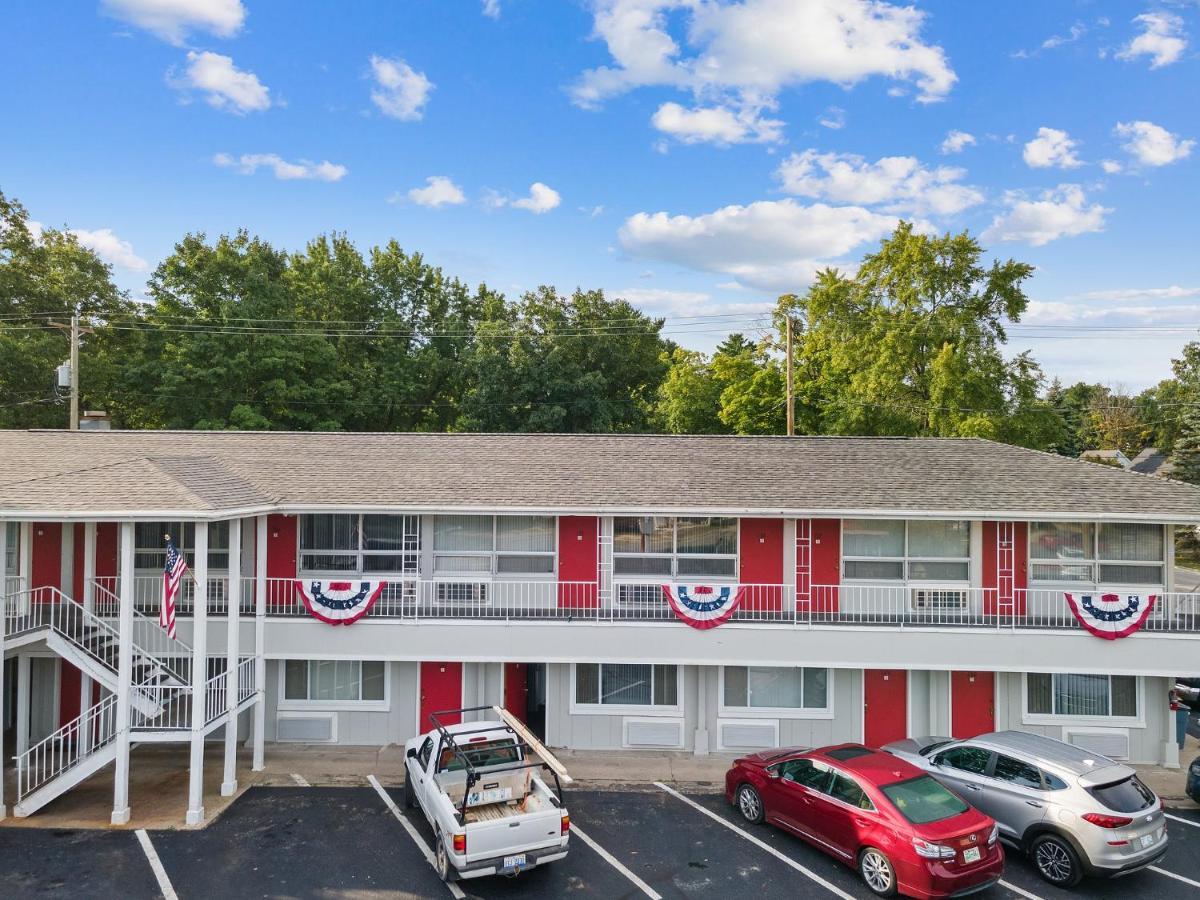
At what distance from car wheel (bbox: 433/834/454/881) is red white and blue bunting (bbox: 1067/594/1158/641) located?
1163cm

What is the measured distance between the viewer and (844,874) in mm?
10398

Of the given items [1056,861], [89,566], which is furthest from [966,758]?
[89,566]

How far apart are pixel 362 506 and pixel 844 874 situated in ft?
33.6

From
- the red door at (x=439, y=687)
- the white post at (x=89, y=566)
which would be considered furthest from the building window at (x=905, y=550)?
the white post at (x=89, y=566)

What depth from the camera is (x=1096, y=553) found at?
15.3m

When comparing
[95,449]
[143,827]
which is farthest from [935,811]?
[95,449]

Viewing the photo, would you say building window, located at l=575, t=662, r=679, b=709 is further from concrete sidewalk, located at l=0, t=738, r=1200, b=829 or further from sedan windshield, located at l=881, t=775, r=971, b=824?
→ sedan windshield, located at l=881, t=775, r=971, b=824

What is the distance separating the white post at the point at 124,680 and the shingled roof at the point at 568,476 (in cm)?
78

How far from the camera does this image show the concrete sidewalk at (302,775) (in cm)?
1209

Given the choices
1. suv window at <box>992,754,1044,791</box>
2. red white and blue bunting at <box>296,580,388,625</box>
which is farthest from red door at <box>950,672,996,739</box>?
red white and blue bunting at <box>296,580,388,625</box>

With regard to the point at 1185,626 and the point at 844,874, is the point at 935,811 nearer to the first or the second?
the point at 844,874

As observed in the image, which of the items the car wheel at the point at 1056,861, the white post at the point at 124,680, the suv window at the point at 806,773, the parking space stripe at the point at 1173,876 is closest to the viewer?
the car wheel at the point at 1056,861

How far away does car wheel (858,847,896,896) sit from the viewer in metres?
9.60

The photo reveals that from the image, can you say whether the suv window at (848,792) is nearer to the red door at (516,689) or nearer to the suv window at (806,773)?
the suv window at (806,773)
